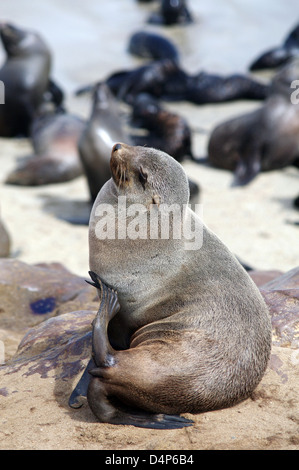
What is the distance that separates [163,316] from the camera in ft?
10.3

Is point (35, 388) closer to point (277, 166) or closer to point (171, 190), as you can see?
point (171, 190)

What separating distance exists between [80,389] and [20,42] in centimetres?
1099

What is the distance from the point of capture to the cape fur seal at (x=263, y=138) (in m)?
10.7

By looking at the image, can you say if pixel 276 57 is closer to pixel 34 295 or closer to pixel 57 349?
pixel 34 295

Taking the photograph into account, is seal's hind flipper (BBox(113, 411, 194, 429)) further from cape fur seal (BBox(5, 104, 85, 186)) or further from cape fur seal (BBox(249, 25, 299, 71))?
cape fur seal (BBox(249, 25, 299, 71))

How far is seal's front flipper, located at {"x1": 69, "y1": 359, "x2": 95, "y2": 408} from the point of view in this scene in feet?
9.75

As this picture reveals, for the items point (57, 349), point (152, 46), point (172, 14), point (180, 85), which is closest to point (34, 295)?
point (57, 349)

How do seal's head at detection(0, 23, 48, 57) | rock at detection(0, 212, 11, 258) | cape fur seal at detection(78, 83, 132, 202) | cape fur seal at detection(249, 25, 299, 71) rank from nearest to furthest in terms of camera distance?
rock at detection(0, 212, 11, 258)
cape fur seal at detection(78, 83, 132, 202)
seal's head at detection(0, 23, 48, 57)
cape fur seal at detection(249, 25, 299, 71)

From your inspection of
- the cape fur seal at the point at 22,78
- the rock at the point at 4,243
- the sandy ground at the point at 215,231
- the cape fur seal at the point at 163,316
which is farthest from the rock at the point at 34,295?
Answer: the cape fur seal at the point at 22,78

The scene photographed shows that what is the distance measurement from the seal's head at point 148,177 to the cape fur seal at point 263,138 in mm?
7105

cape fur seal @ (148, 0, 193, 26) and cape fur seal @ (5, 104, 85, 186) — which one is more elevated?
cape fur seal @ (5, 104, 85, 186)

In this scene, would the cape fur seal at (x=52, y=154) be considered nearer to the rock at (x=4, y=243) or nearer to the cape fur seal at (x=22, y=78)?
the cape fur seal at (x=22, y=78)

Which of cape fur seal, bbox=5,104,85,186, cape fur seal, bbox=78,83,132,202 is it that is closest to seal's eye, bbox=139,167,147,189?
cape fur seal, bbox=78,83,132,202

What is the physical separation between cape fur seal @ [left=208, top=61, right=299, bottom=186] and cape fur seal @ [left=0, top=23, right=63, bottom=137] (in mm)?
3748
